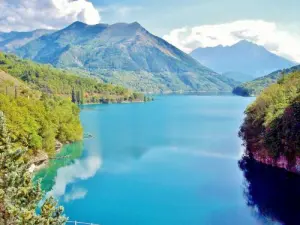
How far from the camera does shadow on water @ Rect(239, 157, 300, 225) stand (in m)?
37.8

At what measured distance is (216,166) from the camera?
5956 cm

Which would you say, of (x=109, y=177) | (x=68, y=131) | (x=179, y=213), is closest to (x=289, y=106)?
(x=179, y=213)

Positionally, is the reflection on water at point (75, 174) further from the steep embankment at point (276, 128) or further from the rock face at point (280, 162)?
the steep embankment at point (276, 128)

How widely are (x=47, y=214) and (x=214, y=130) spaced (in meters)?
85.7

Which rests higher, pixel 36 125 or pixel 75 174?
pixel 36 125

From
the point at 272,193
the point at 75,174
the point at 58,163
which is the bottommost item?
the point at 272,193

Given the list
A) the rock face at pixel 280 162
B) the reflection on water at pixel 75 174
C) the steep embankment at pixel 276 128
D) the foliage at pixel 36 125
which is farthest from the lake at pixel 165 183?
the foliage at pixel 36 125

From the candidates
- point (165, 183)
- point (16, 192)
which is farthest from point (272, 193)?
point (16, 192)

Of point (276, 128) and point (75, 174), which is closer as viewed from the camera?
point (276, 128)

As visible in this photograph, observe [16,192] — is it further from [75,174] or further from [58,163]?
[58,163]

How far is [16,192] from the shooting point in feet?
48.2

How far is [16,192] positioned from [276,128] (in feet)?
150

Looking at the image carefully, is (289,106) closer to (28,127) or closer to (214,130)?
(28,127)

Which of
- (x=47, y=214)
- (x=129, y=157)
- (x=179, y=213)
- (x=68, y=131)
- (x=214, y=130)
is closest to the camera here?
(x=47, y=214)
